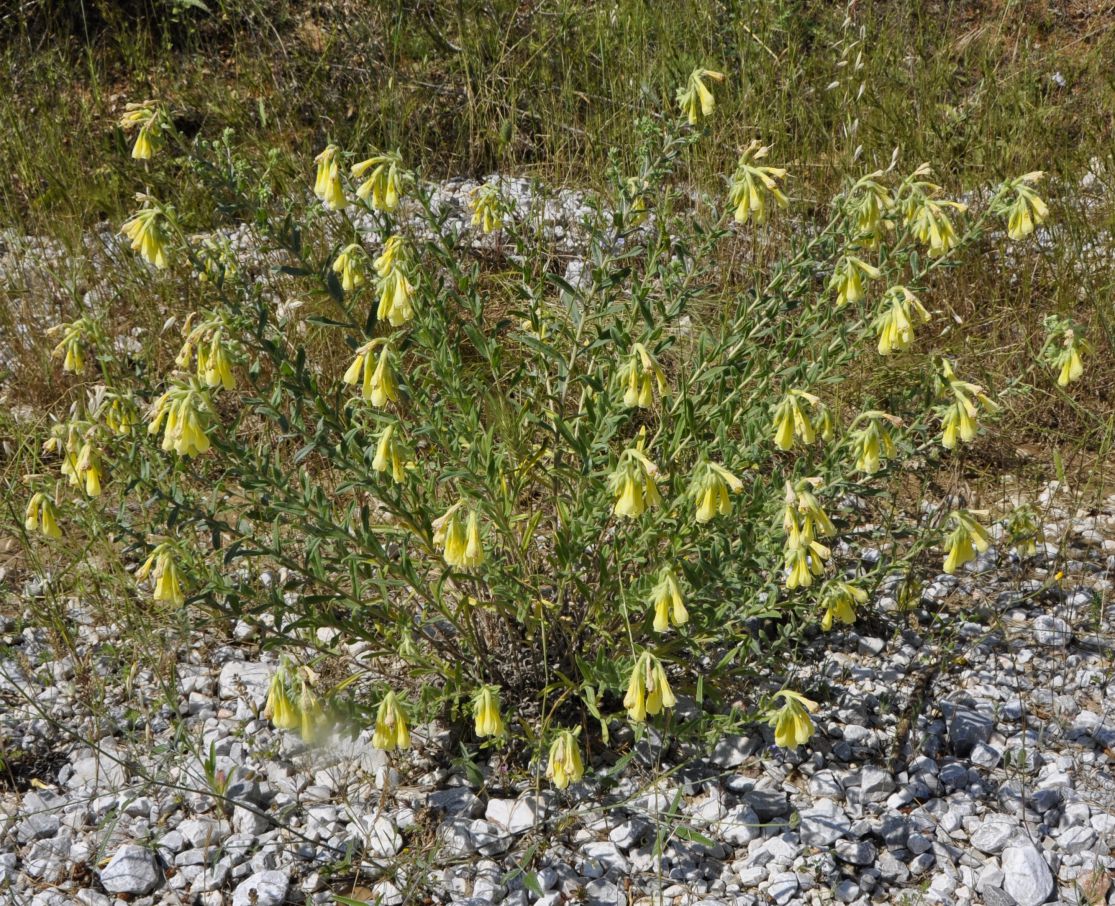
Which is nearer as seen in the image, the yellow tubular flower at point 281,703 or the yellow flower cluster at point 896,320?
the yellow tubular flower at point 281,703

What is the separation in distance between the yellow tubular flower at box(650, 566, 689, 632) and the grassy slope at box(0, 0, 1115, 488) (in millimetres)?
2192

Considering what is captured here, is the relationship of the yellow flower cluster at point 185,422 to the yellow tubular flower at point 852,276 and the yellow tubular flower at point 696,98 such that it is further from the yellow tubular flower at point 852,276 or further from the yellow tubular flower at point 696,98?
the yellow tubular flower at point 852,276

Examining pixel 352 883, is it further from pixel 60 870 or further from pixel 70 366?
pixel 70 366

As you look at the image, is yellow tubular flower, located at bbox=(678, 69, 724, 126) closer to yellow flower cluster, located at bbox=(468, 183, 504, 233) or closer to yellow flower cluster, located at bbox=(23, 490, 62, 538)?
yellow flower cluster, located at bbox=(468, 183, 504, 233)

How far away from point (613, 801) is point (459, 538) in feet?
2.96

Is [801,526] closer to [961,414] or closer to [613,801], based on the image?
[961,414]

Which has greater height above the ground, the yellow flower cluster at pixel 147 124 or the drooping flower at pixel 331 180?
the yellow flower cluster at pixel 147 124

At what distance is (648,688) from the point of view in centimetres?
207

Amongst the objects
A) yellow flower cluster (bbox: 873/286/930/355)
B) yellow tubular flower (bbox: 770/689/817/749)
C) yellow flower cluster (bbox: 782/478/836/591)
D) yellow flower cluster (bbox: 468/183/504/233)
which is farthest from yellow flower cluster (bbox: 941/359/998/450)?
yellow flower cluster (bbox: 468/183/504/233)

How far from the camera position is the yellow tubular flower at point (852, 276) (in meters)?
2.33

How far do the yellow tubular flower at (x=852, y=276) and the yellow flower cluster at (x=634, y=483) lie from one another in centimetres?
67

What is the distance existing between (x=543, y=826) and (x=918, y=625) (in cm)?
133

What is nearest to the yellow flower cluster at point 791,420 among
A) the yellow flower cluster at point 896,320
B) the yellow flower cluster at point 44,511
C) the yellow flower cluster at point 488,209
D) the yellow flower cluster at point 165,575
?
the yellow flower cluster at point 896,320

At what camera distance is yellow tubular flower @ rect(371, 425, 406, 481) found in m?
2.12
